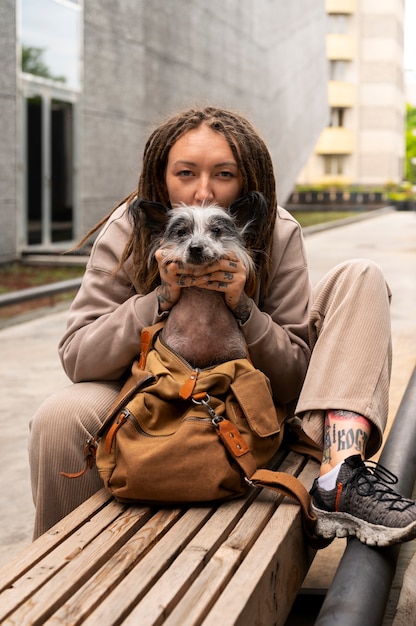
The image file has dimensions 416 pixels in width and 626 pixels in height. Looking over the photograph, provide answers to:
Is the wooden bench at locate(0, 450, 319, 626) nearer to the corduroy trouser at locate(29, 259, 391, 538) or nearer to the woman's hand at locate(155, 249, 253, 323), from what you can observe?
the corduroy trouser at locate(29, 259, 391, 538)

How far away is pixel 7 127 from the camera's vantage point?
13617mm

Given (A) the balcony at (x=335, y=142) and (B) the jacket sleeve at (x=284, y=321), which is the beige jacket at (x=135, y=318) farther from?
(A) the balcony at (x=335, y=142)

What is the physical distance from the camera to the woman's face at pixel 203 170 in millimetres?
2785

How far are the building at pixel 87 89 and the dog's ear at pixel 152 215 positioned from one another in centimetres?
997

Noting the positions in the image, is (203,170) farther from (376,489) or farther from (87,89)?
(87,89)

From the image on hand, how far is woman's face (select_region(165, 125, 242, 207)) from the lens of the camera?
9.14ft

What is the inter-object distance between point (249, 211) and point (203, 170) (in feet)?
0.82

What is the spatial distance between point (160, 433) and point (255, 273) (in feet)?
2.15

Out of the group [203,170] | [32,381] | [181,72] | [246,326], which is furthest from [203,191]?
[181,72]

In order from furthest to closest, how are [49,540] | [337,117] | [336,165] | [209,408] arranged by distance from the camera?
[336,165] → [337,117] → [209,408] → [49,540]

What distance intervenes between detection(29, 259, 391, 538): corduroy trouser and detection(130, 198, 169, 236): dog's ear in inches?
20.9

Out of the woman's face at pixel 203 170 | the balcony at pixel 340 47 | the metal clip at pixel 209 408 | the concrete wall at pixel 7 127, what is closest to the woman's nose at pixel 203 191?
the woman's face at pixel 203 170

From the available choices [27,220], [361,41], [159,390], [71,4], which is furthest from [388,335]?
[361,41]

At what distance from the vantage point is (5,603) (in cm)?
182
